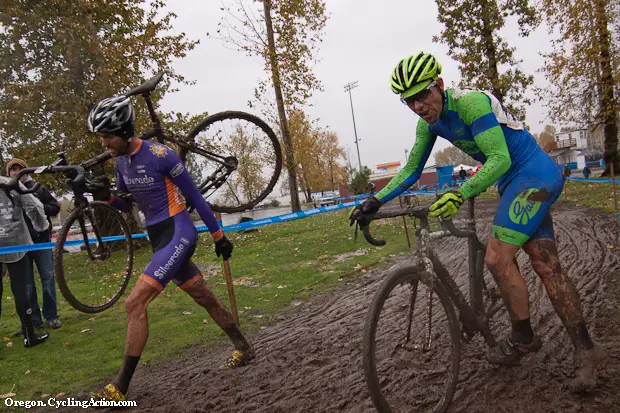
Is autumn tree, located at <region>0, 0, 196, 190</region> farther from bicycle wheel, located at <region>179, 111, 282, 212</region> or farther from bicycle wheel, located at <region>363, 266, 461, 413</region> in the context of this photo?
bicycle wheel, located at <region>363, 266, 461, 413</region>

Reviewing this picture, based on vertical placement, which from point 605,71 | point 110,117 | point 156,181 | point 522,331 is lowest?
point 522,331

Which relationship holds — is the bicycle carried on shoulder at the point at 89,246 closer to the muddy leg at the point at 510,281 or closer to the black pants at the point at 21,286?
the black pants at the point at 21,286

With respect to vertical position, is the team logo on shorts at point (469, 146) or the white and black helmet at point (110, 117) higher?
the white and black helmet at point (110, 117)

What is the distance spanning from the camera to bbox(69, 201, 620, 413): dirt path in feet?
10.3

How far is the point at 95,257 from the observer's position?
4.81 m

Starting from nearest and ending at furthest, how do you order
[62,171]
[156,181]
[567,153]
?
[156,181] < [62,171] < [567,153]

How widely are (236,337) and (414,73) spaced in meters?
3.10

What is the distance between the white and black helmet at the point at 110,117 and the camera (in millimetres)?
3609

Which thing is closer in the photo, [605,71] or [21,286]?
[21,286]

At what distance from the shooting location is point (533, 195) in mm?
3137

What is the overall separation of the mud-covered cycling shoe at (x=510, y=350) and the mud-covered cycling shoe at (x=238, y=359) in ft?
7.78

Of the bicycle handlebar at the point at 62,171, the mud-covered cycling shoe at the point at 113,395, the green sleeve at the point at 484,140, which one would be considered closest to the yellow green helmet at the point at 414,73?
the green sleeve at the point at 484,140

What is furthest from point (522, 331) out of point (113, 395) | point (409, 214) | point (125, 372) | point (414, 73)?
point (113, 395)

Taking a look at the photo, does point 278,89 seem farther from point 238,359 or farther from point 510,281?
point 510,281
